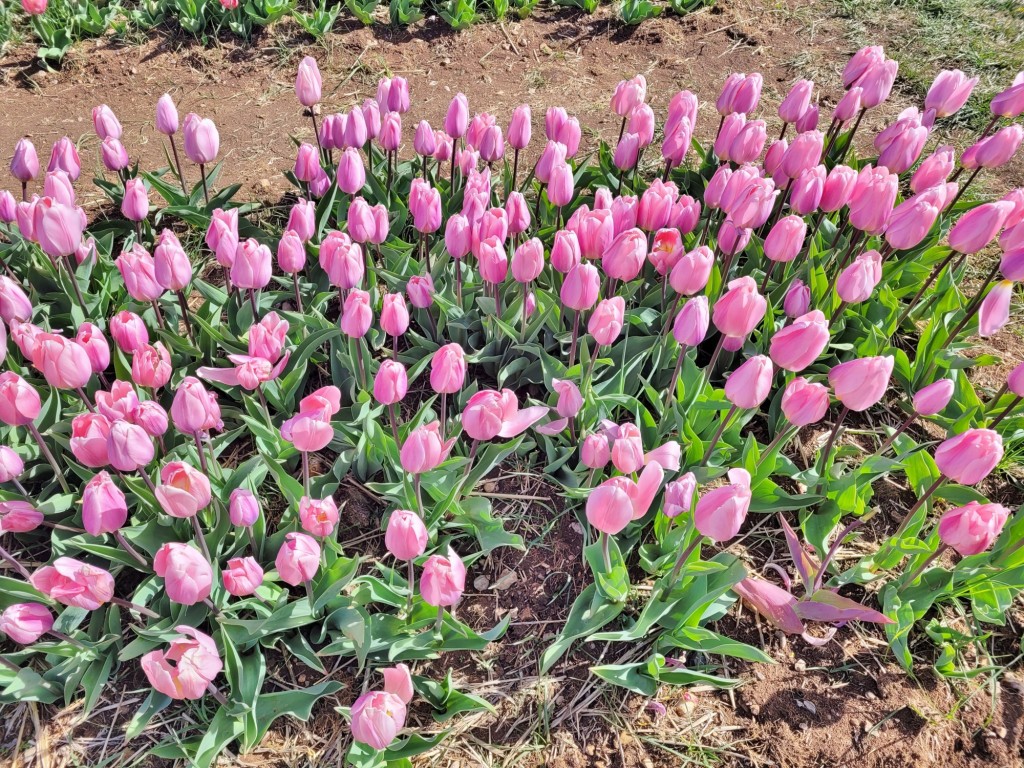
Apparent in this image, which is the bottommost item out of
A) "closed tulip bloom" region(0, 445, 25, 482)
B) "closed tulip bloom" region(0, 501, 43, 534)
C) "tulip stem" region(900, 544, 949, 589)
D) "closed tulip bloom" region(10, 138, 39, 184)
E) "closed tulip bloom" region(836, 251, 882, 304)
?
"tulip stem" region(900, 544, 949, 589)

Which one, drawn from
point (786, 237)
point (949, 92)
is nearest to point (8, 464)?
point (786, 237)

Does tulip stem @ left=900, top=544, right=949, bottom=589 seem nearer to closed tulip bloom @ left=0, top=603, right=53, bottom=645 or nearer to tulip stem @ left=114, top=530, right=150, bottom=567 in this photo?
tulip stem @ left=114, top=530, right=150, bottom=567

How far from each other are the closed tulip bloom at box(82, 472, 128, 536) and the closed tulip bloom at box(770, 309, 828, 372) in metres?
1.58

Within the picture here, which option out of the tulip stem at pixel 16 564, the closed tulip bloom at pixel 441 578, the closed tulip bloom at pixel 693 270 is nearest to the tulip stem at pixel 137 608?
the tulip stem at pixel 16 564

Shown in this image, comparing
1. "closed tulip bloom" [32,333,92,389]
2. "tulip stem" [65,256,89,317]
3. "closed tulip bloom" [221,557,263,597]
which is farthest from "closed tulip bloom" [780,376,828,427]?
"tulip stem" [65,256,89,317]

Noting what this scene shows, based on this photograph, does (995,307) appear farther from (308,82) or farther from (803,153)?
(308,82)

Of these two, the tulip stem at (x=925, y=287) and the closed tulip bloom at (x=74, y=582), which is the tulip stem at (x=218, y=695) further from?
the tulip stem at (x=925, y=287)

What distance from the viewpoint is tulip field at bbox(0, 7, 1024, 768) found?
193 cm

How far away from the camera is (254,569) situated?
185 cm

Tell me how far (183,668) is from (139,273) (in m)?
1.18

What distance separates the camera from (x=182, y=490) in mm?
1778

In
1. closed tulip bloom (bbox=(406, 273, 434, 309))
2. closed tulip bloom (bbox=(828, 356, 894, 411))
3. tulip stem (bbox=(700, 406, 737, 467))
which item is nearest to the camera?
closed tulip bloom (bbox=(828, 356, 894, 411))

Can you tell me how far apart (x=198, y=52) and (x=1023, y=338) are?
458cm

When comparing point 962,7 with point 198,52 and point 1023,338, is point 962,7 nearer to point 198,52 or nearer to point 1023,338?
point 1023,338
